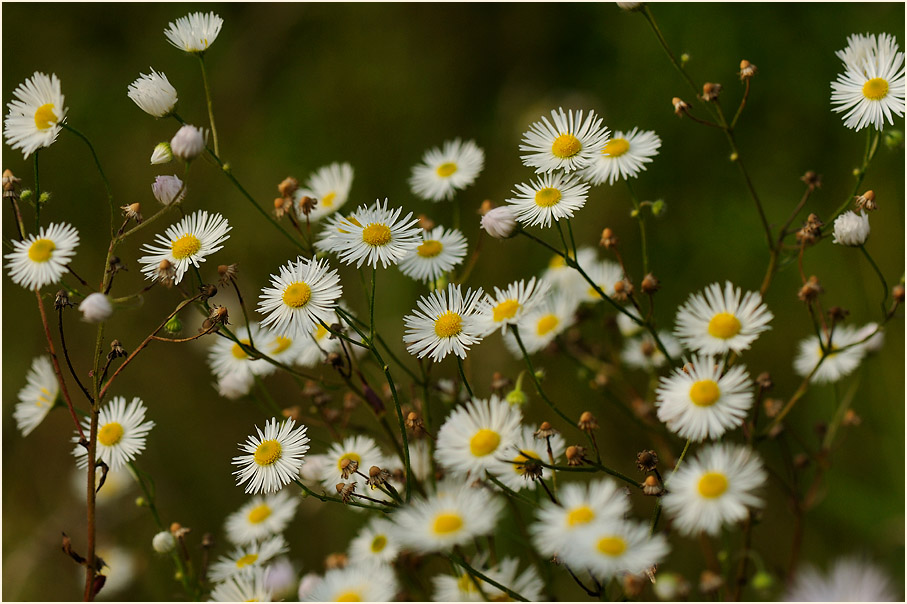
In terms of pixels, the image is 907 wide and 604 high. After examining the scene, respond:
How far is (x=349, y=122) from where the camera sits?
1.58 meters

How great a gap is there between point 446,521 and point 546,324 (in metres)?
0.35

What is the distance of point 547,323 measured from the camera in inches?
30.0

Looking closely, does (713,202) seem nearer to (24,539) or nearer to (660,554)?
(660,554)

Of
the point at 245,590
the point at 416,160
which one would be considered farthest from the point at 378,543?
the point at 416,160

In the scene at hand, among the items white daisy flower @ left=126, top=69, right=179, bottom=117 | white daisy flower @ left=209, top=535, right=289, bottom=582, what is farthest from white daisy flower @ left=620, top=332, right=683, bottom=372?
white daisy flower @ left=126, top=69, right=179, bottom=117

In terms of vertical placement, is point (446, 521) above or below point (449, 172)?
below

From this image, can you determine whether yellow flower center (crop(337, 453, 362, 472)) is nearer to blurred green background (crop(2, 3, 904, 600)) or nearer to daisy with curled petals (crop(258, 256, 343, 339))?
daisy with curled petals (crop(258, 256, 343, 339))

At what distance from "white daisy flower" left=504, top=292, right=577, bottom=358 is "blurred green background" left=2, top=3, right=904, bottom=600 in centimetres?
36

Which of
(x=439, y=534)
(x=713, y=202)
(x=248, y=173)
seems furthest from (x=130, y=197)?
(x=439, y=534)

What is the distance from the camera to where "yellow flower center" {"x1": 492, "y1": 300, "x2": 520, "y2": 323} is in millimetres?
585

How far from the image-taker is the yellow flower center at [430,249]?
0.66 metres

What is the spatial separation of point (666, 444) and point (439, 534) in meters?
0.39

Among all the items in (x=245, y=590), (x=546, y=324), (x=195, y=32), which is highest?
(x=195, y=32)

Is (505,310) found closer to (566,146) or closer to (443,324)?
(443,324)
